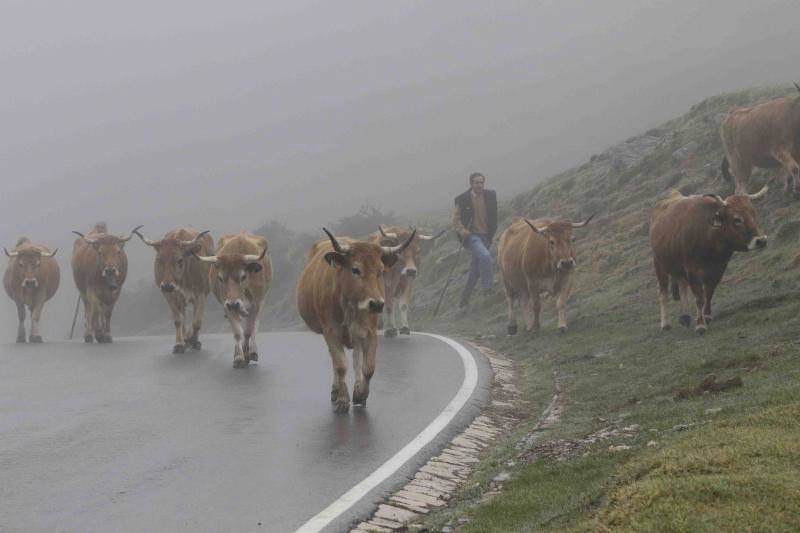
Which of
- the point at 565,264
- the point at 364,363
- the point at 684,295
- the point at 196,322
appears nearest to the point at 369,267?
the point at 364,363

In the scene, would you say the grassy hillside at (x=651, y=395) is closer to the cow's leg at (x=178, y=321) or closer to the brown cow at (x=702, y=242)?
the brown cow at (x=702, y=242)

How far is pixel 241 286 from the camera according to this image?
16016 millimetres

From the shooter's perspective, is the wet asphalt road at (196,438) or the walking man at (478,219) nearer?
the wet asphalt road at (196,438)

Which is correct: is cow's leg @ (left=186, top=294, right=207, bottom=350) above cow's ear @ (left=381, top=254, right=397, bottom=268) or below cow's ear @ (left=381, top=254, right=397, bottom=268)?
below

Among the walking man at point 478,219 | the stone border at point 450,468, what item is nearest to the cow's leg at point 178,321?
the walking man at point 478,219

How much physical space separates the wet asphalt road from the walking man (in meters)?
7.55

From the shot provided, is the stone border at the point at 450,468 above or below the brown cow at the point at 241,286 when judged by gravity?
below

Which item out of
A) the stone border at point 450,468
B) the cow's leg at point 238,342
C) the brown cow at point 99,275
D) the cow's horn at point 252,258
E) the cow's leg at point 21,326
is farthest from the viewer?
the cow's leg at point 21,326

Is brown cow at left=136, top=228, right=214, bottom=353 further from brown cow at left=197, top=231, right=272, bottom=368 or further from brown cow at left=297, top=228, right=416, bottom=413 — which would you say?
brown cow at left=297, top=228, right=416, bottom=413

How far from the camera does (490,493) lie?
7.41 meters

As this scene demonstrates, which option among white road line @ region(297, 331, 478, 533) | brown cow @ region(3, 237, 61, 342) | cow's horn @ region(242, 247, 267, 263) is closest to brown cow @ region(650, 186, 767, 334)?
white road line @ region(297, 331, 478, 533)

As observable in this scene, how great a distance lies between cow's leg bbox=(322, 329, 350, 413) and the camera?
11.1 metres

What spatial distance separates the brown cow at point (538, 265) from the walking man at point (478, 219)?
3574mm

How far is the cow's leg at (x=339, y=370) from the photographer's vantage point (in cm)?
1108
